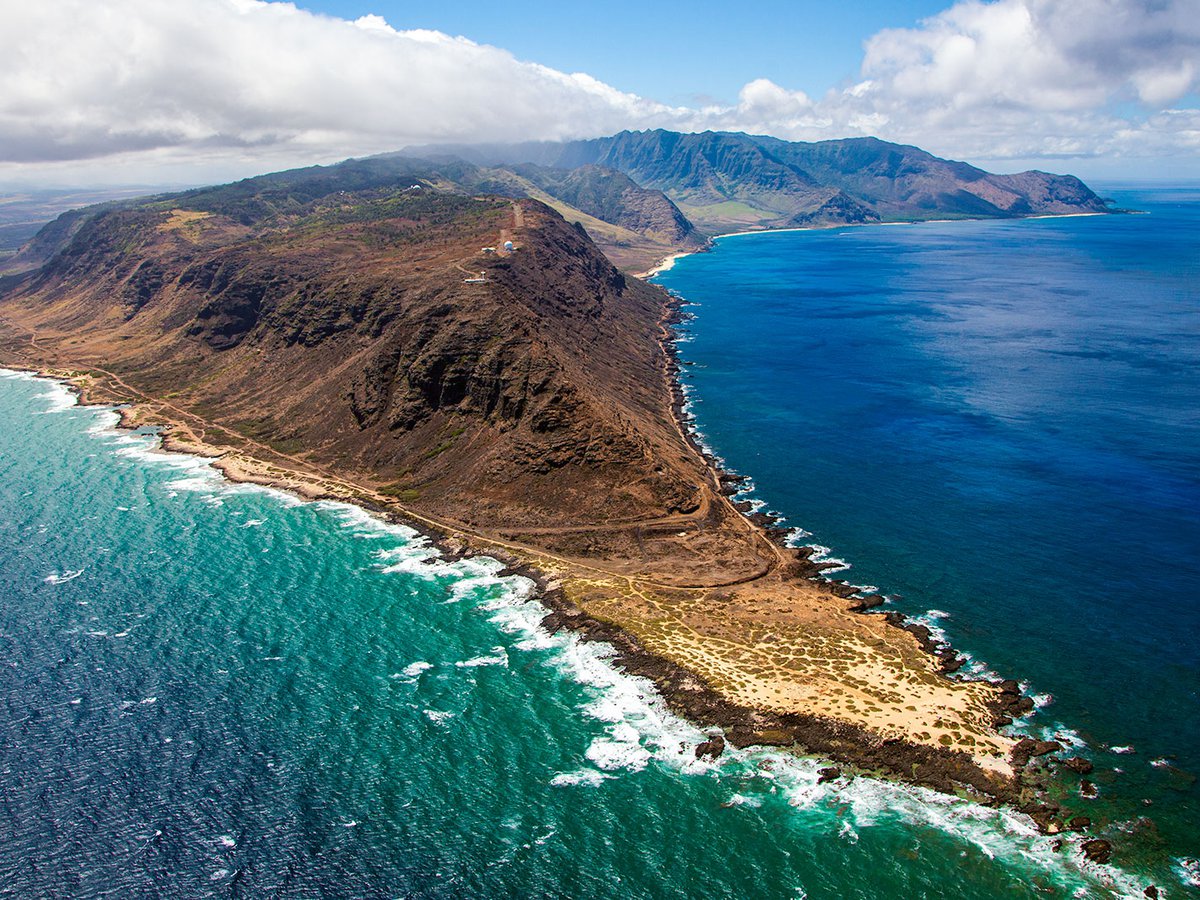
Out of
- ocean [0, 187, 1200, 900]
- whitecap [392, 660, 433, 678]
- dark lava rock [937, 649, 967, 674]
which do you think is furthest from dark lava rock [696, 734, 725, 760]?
whitecap [392, 660, 433, 678]

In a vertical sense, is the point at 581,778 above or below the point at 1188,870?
above

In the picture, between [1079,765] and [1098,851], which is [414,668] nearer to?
[1098,851]

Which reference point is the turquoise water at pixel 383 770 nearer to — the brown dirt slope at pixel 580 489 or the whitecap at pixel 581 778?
the whitecap at pixel 581 778

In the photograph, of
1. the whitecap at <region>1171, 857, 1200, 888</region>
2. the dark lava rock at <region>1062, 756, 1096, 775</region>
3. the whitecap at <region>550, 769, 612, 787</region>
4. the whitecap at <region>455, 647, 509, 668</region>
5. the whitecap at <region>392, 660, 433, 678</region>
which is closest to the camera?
the whitecap at <region>1171, 857, 1200, 888</region>

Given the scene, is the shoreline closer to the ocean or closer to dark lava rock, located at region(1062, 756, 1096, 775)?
the ocean

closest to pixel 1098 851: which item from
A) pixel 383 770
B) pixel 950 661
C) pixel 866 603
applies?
pixel 950 661

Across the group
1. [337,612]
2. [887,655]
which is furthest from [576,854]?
[337,612]
